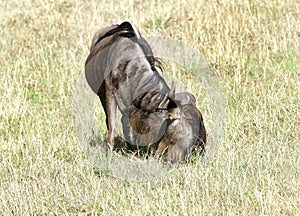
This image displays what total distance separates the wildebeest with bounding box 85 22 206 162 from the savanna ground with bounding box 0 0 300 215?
0.32m

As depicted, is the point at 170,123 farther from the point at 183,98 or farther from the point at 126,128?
the point at 126,128

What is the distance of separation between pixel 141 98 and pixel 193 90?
285 centimetres

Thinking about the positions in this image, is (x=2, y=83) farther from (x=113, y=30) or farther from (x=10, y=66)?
(x=113, y=30)

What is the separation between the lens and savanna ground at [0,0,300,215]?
568 centimetres

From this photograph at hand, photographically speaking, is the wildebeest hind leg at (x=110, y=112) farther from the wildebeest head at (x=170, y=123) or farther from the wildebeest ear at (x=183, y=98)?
the wildebeest ear at (x=183, y=98)

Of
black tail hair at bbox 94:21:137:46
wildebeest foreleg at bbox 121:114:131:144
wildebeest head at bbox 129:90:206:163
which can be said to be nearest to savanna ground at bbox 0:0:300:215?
wildebeest head at bbox 129:90:206:163

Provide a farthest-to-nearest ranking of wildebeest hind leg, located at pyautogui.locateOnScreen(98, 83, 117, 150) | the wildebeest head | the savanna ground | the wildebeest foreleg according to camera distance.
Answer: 1. the wildebeest foreleg
2. wildebeest hind leg, located at pyautogui.locateOnScreen(98, 83, 117, 150)
3. the wildebeest head
4. the savanna ground

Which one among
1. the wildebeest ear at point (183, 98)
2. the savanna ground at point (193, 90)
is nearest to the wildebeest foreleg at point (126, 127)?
the savanna ground at point (193, 90)

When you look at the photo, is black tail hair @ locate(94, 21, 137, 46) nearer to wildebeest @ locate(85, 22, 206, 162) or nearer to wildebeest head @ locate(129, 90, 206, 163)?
wildebeest @ locate(85, 22, 206, 162)

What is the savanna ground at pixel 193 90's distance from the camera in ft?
18.6

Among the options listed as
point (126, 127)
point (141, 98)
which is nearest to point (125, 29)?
point (126, 127)

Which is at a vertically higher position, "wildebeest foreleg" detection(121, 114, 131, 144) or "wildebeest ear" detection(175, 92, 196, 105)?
"wildebeest ear" detection(175, 92, 196, 105)

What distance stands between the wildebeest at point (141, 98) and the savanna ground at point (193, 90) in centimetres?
32

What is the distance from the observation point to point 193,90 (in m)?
9.27
